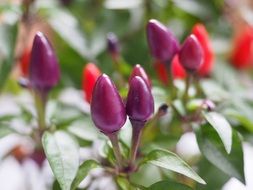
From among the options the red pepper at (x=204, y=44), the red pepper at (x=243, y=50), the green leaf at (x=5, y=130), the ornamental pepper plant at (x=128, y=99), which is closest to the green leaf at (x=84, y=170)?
the ornamental pepper plant at (x=128, y=99)

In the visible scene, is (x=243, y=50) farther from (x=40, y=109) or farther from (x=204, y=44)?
(x=40, y=109)

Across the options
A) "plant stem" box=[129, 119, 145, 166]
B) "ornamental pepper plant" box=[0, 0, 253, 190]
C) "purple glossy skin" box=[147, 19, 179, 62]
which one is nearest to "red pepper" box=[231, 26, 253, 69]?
"ornamental pepper plant" box=[0, 0, 253, 190]

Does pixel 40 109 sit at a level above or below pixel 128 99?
below

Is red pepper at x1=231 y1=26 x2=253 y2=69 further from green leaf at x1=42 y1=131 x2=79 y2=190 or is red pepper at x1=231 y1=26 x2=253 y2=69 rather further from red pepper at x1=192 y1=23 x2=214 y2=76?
green leaf at x1=42 y1=131 x2=79 y2=190

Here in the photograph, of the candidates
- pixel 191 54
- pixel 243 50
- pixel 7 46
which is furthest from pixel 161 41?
pixel 243 50

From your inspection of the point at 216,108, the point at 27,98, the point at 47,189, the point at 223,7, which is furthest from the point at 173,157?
the point at 223,7

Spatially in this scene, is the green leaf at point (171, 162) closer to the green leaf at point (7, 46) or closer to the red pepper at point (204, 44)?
the red pepper at point (204, 44)
